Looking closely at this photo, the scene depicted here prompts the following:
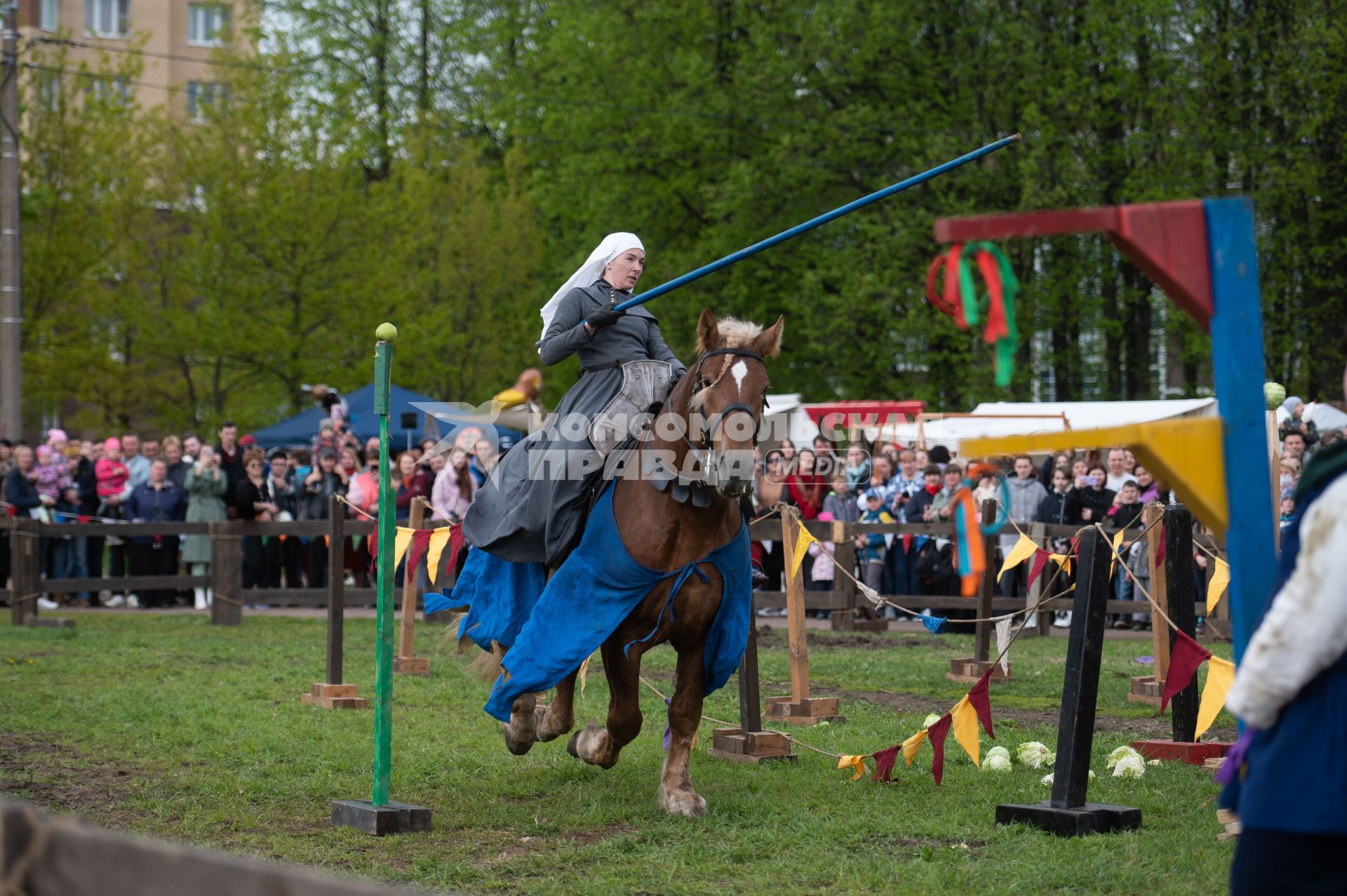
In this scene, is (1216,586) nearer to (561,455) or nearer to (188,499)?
(561,455)

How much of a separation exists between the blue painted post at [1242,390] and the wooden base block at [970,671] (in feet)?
27.7

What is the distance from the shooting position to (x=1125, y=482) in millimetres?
15555

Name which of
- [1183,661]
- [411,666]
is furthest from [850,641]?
[1183,661]

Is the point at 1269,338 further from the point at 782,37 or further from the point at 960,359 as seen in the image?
the point at 782,37

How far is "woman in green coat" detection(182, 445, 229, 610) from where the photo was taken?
17266 millimetres

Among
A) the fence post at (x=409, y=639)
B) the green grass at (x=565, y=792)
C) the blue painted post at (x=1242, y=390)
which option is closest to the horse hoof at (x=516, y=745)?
the green grass at (x=565, y=792)

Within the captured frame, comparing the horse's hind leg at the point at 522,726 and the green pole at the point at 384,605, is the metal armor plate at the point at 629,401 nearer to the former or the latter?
the green pole at the point at 384,605

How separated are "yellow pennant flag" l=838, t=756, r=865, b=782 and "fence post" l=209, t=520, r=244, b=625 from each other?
32.3ft

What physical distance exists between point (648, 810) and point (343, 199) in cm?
2292

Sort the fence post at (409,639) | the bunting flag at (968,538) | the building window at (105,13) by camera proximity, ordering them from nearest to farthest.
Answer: the bunting flag at (968,538), the fence post at (409,639), the building window at (105,13)

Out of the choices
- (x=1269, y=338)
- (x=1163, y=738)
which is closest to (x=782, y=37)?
(x=1269, y=338)

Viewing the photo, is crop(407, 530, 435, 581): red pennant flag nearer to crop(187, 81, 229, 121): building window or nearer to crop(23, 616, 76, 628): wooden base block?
crop(23, 616, 76, 628): wooden base block

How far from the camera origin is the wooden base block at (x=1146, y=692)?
10.4 meters

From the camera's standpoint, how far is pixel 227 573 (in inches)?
619
